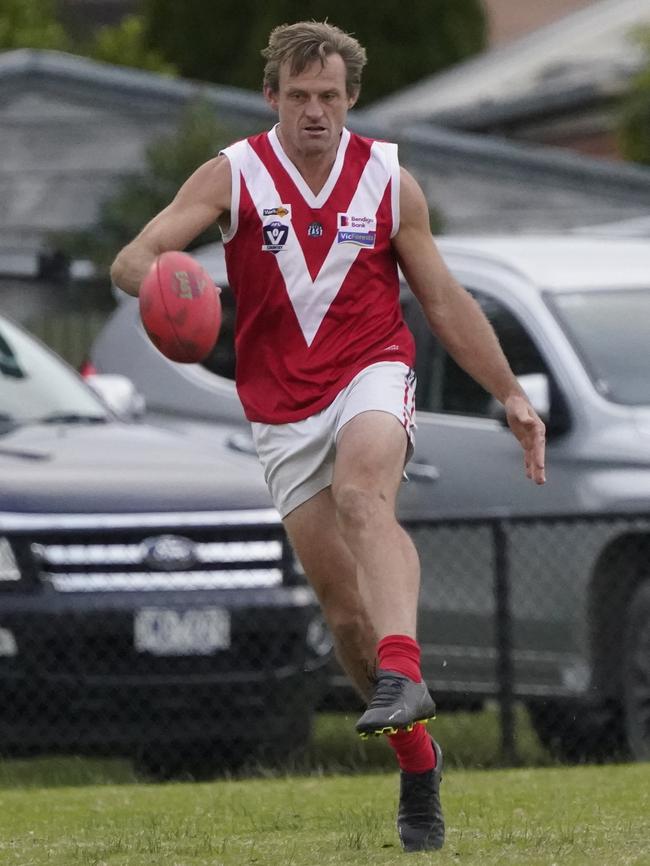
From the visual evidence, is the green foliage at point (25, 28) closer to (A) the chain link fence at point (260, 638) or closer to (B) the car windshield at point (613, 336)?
(B) the car windshield at point (613, 336)

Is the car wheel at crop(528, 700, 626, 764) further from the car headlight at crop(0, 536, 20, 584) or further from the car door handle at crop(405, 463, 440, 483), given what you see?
the car headlight at crop(0, 536, 20, 584)

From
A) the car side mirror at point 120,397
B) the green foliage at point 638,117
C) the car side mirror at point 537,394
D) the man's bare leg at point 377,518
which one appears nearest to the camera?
the man's bare leg at point 377,518

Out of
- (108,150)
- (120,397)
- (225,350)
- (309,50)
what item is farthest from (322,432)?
(108,150)

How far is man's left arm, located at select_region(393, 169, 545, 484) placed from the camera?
589 centimetres

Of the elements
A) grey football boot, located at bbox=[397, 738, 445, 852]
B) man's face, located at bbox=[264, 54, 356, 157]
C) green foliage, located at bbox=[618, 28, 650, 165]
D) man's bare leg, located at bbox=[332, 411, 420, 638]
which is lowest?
grey football boot, located at bbox=[397, 738, 445, 852]

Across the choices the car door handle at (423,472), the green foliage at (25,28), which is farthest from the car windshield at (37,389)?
the green foliage at (25,28)

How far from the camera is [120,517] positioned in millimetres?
8594

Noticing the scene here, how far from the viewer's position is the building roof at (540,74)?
33.0 meters

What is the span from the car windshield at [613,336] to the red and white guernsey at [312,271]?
3.59 m

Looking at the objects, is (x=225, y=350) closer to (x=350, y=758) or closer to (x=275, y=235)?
(x=350, y=758)

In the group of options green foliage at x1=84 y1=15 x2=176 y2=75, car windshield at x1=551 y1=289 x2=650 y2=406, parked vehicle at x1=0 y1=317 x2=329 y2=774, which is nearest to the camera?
parked vehicle at x1=0 y1=317 x2=329 y2=774

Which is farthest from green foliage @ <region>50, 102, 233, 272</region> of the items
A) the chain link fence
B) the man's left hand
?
the man's left hand

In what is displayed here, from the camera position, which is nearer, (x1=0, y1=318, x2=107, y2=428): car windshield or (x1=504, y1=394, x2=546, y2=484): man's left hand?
(x1=504, y1=394, x2=546, y2=484): man's left hand

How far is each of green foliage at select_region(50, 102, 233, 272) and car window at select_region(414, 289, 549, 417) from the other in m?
11.3
